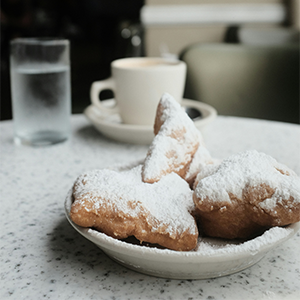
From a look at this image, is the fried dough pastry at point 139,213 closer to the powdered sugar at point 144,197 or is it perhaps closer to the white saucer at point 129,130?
the powdered sugar at point 144,197

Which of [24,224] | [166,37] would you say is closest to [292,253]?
[24,224]

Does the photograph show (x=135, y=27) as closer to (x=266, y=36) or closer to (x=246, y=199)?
(x=266, y=36)

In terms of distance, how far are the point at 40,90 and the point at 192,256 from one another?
583 mm

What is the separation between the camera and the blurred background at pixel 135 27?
7.97 feet

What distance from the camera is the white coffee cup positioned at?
837 mm

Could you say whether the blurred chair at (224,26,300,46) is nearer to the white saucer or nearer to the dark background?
the white saucer

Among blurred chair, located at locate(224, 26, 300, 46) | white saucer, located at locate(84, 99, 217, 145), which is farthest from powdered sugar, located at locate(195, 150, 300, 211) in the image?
blurred chair, located at locate(224, 26, 300, 46)

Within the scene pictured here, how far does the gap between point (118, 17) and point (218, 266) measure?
4359 mm

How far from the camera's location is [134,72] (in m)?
0.83

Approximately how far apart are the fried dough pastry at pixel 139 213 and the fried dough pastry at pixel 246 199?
0.03m

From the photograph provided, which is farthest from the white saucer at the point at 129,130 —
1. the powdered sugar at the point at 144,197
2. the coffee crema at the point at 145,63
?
the powdered sugar at the point at 144,197

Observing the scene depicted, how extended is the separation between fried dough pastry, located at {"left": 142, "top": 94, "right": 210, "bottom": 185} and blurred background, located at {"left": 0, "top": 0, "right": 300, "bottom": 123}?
3.67ft

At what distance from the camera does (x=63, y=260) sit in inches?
16.3

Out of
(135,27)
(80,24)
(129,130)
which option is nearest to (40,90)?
(129,130)
